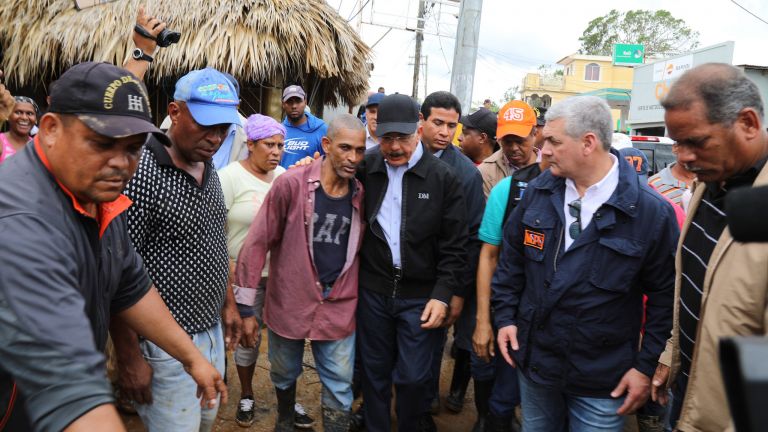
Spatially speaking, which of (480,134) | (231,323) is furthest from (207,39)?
(231,323)

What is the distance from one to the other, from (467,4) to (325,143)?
4136mm

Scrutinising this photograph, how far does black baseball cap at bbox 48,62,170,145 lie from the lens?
4.83 ft

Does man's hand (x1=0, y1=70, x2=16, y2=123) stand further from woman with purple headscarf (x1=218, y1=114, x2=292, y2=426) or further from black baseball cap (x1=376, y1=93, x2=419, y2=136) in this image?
black baseball cap (x1=376, y1=93, x2=419, y2=136)

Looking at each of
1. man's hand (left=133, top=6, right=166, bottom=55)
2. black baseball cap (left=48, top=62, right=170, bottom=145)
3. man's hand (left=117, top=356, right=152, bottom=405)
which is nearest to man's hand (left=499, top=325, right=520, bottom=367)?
man's hand (left=117, top=356, right=152, bottom=405)

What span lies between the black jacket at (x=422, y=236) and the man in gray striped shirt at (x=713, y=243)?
4.42 feet

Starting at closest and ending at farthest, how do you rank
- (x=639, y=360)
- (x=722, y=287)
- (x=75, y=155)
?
(x=75, y=155), (x=722, y=287), (x=639, y=360)

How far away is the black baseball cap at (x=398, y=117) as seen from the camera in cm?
324

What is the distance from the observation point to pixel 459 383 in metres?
4.36

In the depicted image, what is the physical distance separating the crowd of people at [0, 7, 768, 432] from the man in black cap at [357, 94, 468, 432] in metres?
0.01

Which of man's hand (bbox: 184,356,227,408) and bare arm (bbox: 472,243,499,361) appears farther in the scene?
bare arm (bbox: 472,243,499,361)

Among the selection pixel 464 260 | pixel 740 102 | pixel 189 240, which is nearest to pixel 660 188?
pixel 464 260

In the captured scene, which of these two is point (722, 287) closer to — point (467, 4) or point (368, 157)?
point (368, 157)

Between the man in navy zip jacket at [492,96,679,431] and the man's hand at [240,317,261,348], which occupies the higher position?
the man in navy zip jacket at [492,96,679,431]

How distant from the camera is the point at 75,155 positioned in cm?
149
